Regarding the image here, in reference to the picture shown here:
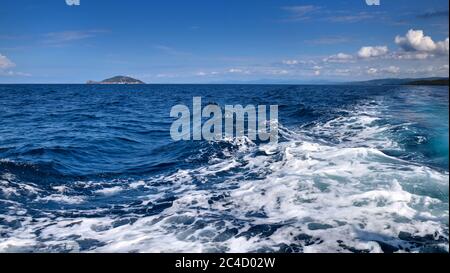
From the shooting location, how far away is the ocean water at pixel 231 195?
6.88m

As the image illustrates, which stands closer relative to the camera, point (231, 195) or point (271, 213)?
point (271, 213)

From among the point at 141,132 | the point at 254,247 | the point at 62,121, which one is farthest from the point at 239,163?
the point at 62,121

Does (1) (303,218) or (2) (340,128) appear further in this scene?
(2) (340,128)

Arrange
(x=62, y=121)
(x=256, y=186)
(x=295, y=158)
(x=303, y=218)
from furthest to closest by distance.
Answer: (x=62, y=121) → (x=295, y=158) → (x=256, y=186) → (x=303, y=218)

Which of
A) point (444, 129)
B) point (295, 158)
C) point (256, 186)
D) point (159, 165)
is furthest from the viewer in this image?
point (444, 129)

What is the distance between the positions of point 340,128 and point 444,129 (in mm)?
4822

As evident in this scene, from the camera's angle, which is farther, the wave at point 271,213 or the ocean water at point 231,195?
the ocean water at point 231,195

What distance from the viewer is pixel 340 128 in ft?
65.8

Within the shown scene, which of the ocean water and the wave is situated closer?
the wave

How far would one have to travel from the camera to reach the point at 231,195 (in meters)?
9.81

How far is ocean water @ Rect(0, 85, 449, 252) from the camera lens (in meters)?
6.88
